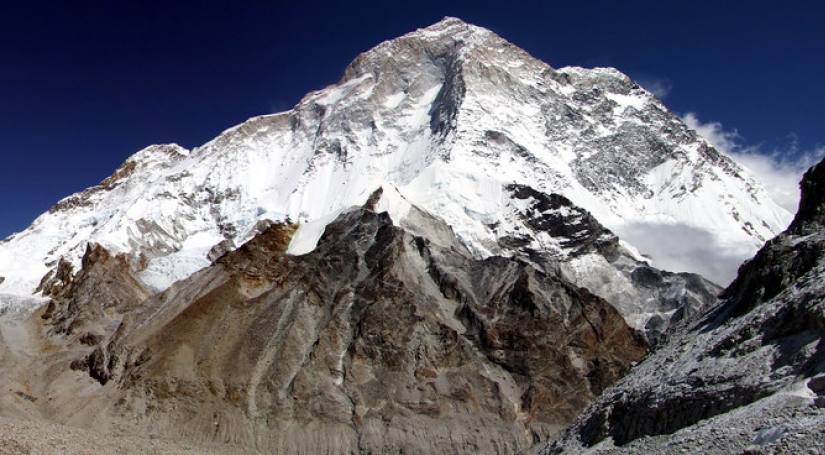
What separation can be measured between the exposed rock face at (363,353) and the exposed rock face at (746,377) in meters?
52.3

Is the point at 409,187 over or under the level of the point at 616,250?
over

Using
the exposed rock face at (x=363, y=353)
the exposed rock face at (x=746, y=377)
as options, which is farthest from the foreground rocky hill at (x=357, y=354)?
the exposed rock face at (x=746, y=377)

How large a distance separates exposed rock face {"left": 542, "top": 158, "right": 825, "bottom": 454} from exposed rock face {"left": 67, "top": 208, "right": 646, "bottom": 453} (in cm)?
5231

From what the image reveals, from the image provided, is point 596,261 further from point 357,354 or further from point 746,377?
point 746,377

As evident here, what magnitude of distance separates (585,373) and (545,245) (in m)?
75.1

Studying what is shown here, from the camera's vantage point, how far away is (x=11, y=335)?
13925cm

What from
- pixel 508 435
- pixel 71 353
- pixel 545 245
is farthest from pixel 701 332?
pixel 545 245

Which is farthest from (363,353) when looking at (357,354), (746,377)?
(746,377)

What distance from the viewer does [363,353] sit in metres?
107

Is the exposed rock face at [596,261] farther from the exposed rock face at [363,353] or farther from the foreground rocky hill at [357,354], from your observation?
the exposed rock face at [363,353]

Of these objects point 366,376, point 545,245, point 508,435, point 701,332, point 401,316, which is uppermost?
point 545,245

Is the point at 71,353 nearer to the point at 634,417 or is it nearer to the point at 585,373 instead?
the point at 585,373

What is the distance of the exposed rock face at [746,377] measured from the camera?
1228 inches

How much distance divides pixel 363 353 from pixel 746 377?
74382 millimetres
